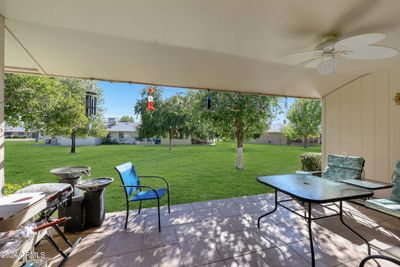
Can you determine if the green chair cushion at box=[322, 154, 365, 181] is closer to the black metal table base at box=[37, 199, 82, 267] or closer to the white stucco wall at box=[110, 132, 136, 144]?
the black metal table base at box=[37, 199, 82, 267]

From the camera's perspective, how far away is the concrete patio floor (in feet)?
6.81

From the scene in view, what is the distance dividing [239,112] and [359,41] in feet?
15.1

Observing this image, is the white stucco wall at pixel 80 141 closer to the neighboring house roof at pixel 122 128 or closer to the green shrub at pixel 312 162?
the neighboring house roof at pixel 122 128

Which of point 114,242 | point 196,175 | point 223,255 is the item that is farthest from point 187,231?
point 196,175

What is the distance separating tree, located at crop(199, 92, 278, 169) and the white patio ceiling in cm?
290

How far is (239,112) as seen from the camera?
6.43 meters

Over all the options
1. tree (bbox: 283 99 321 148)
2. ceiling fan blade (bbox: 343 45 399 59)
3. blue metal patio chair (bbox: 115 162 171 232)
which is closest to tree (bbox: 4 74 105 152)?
blue metal patio chair (bbox: 115 162 171 232)

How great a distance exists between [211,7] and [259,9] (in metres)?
0.45

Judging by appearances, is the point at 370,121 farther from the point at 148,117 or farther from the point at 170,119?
the point at 148,117

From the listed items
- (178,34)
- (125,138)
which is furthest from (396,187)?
(125,138)

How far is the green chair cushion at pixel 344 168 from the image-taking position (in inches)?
128

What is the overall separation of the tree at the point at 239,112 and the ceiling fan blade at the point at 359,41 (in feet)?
14.1

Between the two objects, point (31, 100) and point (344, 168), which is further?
point (344, 168)

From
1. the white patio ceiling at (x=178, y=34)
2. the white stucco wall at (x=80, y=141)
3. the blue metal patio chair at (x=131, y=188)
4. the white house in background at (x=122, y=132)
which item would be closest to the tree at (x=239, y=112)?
the white patio ceiling at (x=178, y=34)
